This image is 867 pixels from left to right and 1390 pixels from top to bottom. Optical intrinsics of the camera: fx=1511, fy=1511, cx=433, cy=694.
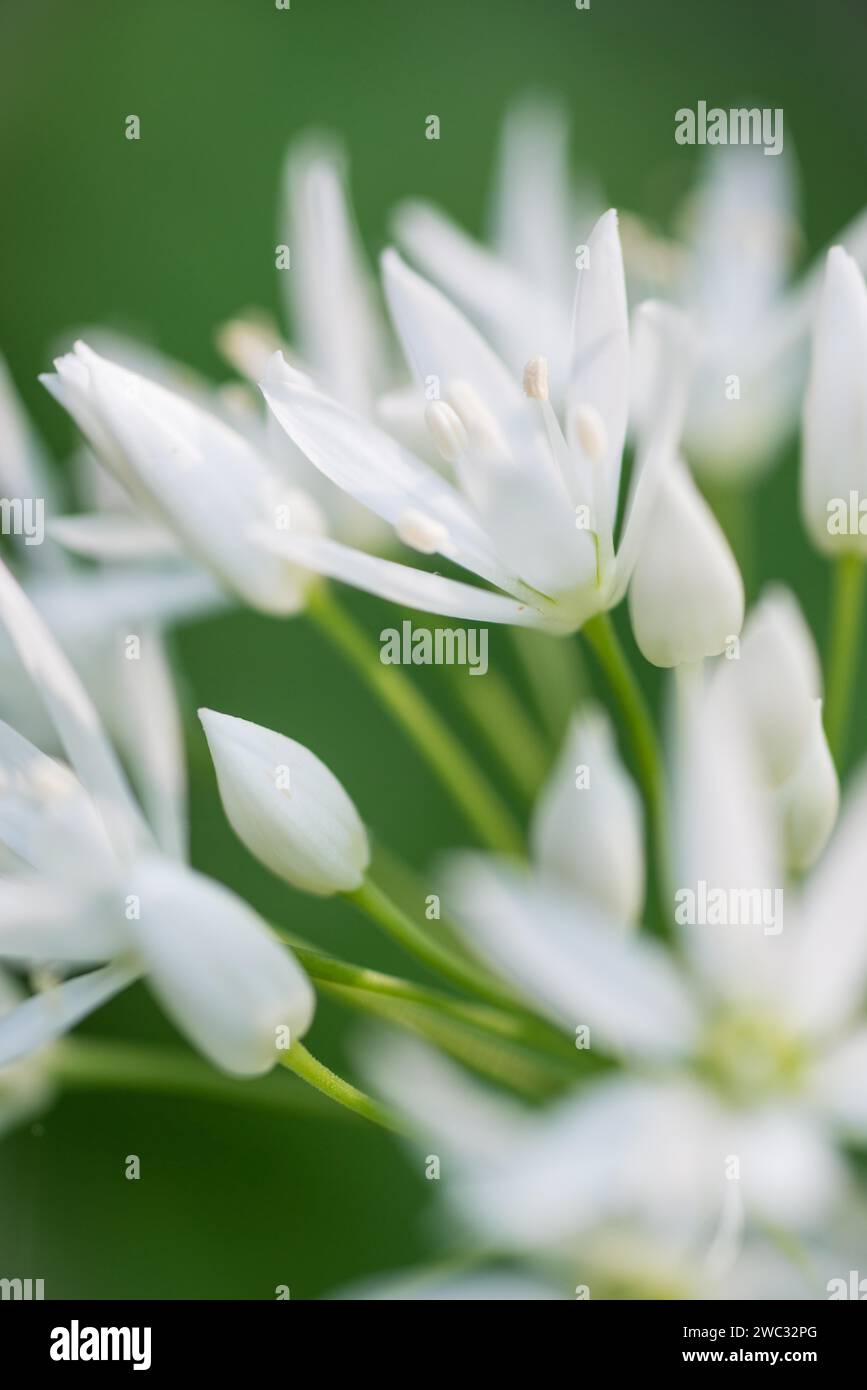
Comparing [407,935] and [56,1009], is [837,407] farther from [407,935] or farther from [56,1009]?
[56,1009]

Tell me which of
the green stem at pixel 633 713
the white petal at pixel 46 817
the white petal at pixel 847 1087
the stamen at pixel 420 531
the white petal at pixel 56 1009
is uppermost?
the stamen at pixel 420 531

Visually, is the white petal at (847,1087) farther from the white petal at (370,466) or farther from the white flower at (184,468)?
the white flower at (184,468)

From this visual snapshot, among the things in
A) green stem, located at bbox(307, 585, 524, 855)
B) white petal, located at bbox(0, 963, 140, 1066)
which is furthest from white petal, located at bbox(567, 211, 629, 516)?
white petal, located at bbox(0, 963, 140, 1066)

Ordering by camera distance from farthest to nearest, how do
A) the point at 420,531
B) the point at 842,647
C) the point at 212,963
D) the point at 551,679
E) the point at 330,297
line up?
the point at 551,679 → the point at 330,297 → the point at 842,647 → the point at 420,531 → the point at 212,963

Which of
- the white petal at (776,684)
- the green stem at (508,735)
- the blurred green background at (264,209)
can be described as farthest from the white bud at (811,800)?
the blurred green background at (264,209)

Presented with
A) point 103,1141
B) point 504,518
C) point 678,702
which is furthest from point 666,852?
point 103,1141

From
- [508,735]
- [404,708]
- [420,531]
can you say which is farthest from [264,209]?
[420,531]
